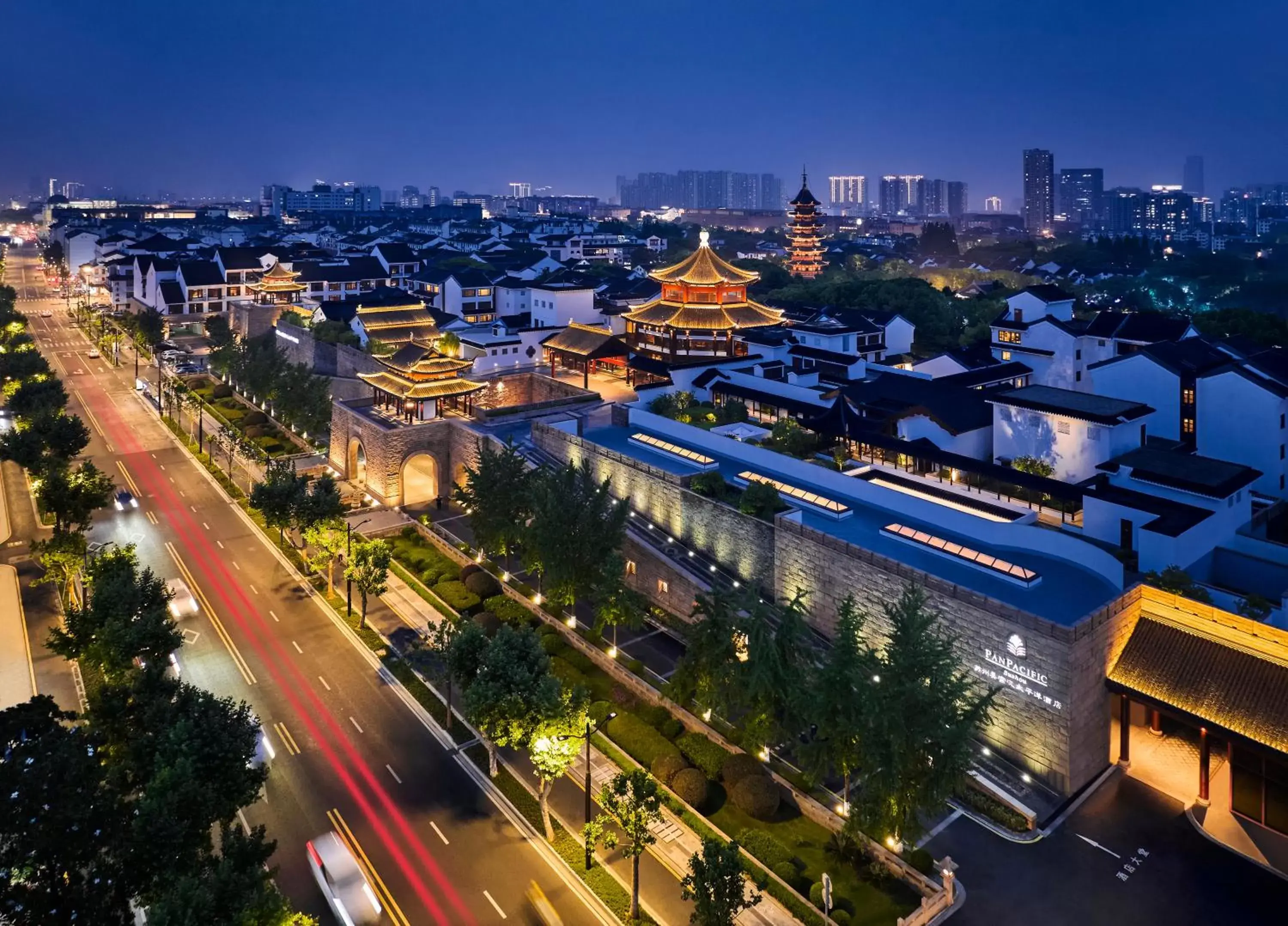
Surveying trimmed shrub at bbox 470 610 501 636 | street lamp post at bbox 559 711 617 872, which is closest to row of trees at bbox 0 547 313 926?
street lamp post at bbox 559 711 617 872

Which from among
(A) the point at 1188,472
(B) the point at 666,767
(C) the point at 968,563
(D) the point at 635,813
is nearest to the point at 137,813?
(D) the point at 635,813

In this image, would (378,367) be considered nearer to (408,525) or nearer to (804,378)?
(408,525)

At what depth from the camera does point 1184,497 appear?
34094 mm

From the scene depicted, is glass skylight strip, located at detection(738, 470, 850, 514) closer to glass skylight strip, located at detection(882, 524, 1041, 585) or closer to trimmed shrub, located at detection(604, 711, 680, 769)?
glass skylight strip, located at detection(882, 524, 1041, 585)

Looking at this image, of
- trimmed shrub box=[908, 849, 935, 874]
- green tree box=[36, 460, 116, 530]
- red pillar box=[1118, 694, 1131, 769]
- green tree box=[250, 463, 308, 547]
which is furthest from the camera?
green tree box=[250, 463, 308, 547]

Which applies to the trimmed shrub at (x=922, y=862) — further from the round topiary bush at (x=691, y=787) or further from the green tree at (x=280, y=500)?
the green tree at (x=280, y=500)

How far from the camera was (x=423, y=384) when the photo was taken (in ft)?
180

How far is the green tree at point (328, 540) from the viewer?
136ft

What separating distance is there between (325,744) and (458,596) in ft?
37.9

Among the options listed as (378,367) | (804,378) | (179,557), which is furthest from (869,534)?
(378,367)

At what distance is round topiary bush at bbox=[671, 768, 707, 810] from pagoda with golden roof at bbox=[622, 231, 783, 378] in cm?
3946

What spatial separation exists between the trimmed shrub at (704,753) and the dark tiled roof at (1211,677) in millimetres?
13168

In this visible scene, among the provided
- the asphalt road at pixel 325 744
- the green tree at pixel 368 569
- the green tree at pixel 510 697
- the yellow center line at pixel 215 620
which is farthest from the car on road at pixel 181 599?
the green tree at pixel 510 697

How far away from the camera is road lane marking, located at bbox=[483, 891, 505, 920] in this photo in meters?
22.8
